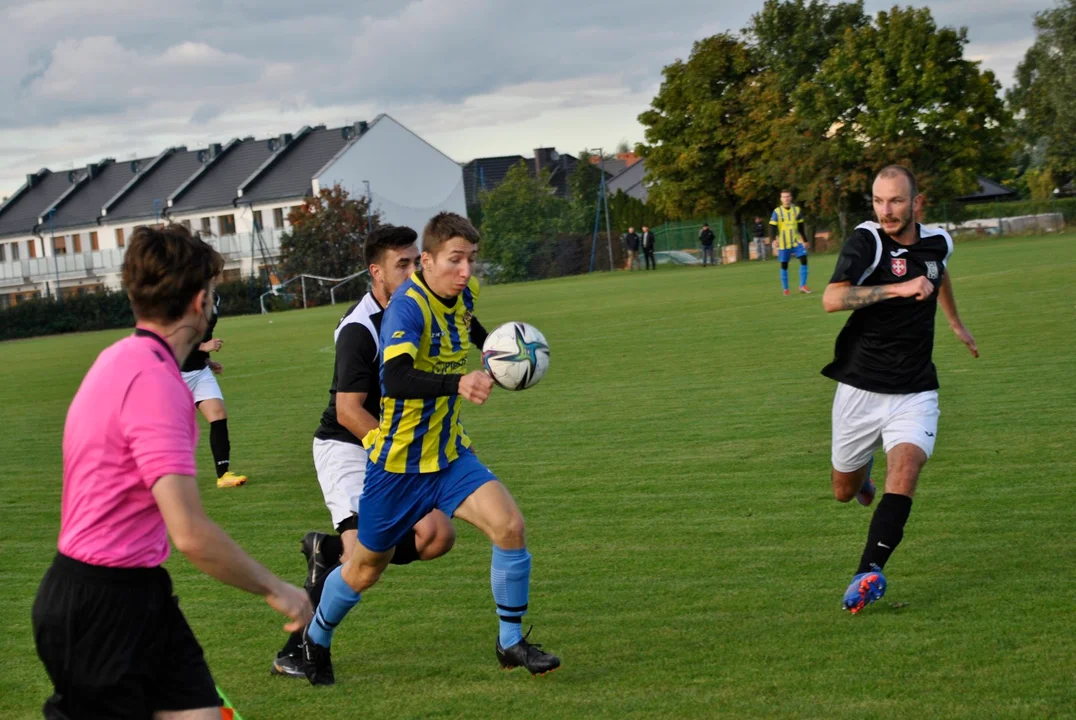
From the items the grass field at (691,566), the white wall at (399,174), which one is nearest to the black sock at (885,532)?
the grass field at (691,566)

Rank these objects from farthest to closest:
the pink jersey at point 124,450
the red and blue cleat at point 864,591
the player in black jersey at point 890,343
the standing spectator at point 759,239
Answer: the standing spectator at point 759,239 < the player in black jersey at point 890,343 < the red and blue cleat at point 864,591 < the pink jersey at point 124,450

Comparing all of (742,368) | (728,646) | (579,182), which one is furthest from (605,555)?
(579,182)

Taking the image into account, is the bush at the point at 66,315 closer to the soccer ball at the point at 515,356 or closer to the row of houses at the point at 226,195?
the row of houses at the point at 226,195

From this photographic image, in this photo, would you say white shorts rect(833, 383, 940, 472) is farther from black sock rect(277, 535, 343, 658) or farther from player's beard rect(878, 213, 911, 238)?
black sock rect(277, 535, 343, 658)

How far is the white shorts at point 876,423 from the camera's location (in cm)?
605

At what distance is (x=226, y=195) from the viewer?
7788cm

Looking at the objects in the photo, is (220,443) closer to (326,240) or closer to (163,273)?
(163,273)

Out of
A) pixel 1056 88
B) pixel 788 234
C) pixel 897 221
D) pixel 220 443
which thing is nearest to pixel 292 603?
pixel 897 221

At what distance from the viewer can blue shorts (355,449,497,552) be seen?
517 centimetres

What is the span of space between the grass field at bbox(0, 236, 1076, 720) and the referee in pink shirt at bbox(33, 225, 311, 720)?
74.0 inches

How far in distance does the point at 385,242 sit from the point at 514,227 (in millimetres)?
57371

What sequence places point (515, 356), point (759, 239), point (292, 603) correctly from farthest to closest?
point (759, 239) → point (515, 356) → point (292, 603)

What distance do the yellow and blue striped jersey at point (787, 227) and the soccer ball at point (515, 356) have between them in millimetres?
21947

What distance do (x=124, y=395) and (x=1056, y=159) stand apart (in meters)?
66.9
